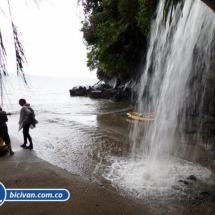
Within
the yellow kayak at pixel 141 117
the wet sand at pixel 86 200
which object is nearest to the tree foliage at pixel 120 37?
the yellow kayak at pixel 141 117

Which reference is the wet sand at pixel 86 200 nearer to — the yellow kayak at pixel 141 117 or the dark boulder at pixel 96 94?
the yellow kayak at pixel 141 117

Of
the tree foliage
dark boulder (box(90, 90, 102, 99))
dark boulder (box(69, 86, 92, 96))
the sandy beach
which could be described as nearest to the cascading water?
the sandy beach

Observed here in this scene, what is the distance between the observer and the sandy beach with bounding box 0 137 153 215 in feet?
12.6

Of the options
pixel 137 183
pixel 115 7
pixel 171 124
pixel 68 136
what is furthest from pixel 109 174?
pixel 115 7

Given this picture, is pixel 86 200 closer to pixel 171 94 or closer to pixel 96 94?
pixel 171 94

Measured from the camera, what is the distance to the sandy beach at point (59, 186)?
3832 mm

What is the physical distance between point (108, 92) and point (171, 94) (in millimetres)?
25200

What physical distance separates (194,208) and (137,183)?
1.48 meters

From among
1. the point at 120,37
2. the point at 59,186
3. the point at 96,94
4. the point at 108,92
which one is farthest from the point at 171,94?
the point at 96,94

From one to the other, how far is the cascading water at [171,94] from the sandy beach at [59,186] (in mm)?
657

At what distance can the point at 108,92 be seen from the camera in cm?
3384

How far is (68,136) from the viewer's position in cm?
1048

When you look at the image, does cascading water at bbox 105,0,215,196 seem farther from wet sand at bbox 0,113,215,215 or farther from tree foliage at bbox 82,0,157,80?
tree foliage at bbox 82,0,157,80

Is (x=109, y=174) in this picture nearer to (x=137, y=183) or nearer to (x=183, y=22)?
(x=137, y=183)
